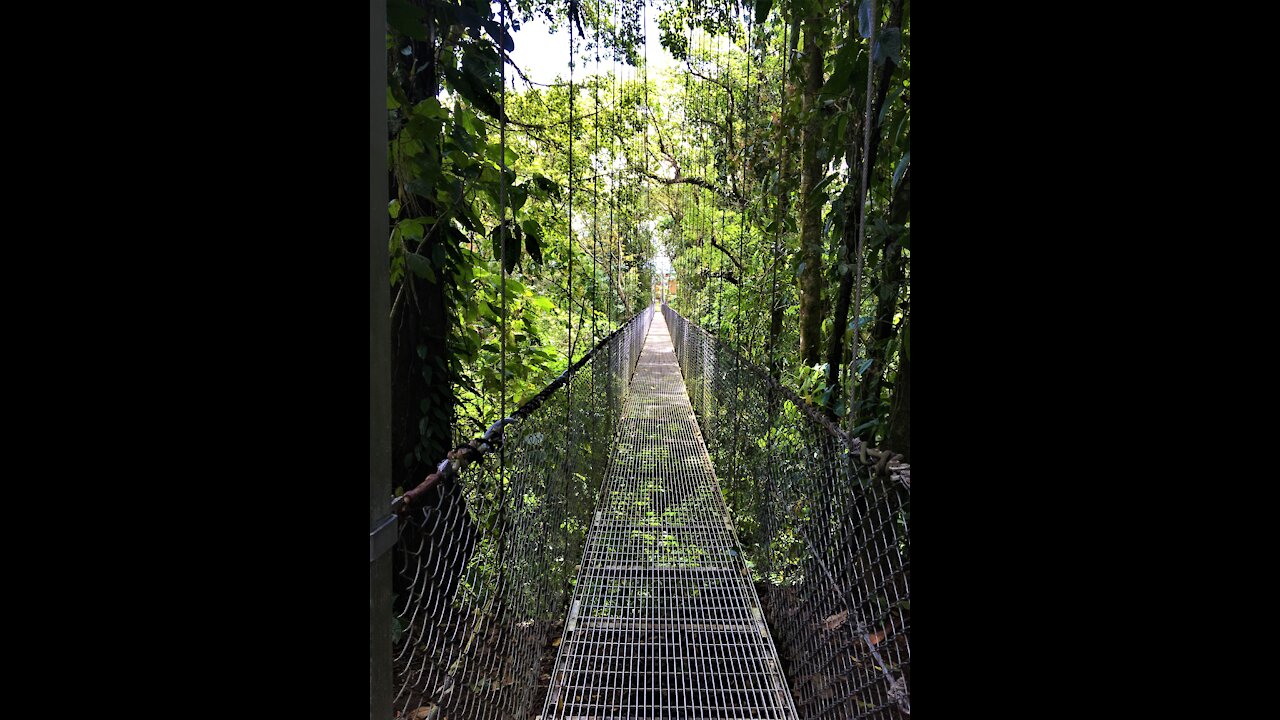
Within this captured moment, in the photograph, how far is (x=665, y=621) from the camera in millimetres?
2506

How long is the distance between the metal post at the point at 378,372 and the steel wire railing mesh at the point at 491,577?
0.73 feet

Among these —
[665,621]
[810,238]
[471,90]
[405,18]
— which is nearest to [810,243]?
[810,238]

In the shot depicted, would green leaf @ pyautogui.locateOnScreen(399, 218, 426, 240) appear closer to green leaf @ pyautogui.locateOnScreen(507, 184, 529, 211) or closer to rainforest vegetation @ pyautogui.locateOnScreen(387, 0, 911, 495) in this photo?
rainforest vegetation @ pyautogui.locateOnScreen(387, 0, 911, 495)

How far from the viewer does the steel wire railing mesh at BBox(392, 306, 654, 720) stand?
1.35m

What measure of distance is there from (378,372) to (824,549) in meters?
1.41

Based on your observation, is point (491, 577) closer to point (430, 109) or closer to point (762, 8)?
point (430, 109)

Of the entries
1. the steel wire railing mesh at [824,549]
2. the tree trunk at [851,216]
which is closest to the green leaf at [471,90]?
the tree trunk at [851,216]
